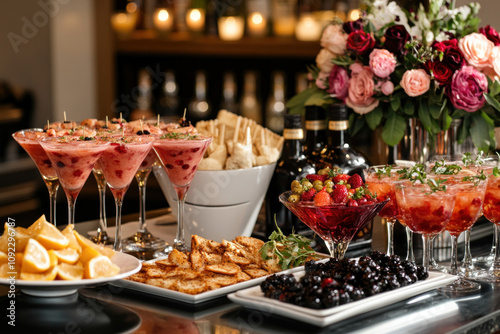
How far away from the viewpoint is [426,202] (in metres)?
1.63

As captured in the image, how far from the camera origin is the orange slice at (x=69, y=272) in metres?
1.46

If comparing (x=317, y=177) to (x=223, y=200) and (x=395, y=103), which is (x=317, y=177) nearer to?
(x=223, y=200)

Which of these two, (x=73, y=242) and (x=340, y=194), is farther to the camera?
(x=340, y=194)

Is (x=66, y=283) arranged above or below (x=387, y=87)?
below

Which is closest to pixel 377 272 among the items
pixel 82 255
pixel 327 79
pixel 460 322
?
pixel 460 322

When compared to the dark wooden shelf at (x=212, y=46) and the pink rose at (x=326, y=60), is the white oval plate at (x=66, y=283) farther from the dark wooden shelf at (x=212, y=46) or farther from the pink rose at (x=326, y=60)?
the dark wooden shelf at (x=212, y=46)

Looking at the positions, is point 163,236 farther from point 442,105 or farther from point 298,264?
point 442,105

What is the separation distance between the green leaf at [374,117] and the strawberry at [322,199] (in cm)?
59

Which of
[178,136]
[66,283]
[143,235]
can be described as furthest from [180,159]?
[66,283]

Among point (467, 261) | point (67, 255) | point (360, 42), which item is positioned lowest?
point (467, 261)

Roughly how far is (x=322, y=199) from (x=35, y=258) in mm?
630

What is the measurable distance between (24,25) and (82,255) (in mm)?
3225

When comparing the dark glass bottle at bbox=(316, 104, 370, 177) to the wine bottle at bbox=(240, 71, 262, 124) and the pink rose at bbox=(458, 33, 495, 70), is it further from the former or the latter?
the wine bottle at bbox=(240, 71, 262, 124)

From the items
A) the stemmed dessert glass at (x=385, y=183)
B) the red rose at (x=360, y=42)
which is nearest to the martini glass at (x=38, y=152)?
the stemmed dessert glass at (x=385, y=183)
